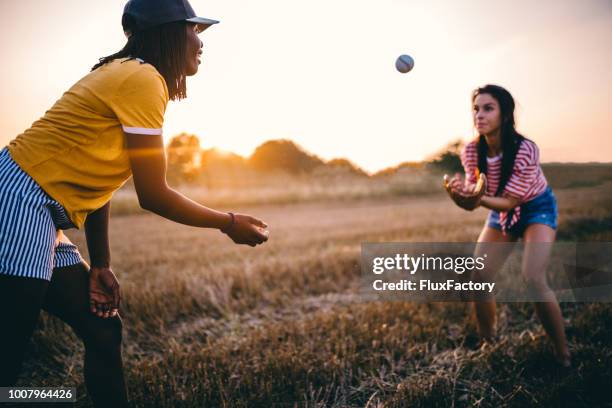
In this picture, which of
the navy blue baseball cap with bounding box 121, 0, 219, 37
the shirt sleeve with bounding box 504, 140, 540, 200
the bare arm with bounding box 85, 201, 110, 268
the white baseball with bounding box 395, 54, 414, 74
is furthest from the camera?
the white baseball with bounding box 395, 54, 414, 74

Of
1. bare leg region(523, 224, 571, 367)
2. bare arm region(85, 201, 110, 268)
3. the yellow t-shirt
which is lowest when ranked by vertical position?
bare leg region(523, 224, 571, 367)

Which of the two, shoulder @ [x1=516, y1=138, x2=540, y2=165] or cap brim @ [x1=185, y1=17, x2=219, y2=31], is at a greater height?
cap brim @ [x1=185, y1=17, x2=219, y2=31]

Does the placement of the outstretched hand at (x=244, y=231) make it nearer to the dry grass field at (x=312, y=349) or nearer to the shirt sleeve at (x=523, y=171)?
the dry grass field at (x=312, y=349)

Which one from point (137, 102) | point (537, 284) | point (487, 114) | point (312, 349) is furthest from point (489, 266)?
point (137, 102)

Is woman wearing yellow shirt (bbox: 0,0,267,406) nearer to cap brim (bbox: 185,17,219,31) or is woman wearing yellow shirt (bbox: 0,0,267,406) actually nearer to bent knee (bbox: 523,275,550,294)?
cap brim (bbox: 185,17,219,31)

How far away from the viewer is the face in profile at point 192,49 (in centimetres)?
189

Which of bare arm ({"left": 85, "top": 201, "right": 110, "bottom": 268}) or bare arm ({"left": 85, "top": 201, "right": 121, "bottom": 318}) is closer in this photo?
bare arm ({"left": 85, "top": 201, "right": 121, "bottom": 318})

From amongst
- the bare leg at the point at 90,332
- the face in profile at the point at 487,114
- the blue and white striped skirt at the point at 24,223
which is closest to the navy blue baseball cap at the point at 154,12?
the blue and white striped skirt at the point at 24,223

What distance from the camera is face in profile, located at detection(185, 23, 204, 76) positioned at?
6.20ft

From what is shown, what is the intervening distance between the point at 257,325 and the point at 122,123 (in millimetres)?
3005

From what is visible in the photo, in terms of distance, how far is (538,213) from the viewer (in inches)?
134

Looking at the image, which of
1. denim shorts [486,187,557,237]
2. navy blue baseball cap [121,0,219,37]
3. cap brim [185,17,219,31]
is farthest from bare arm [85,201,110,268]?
denim shorts [486,187,557,237]

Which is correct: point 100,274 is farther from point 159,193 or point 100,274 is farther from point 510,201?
point 510,201

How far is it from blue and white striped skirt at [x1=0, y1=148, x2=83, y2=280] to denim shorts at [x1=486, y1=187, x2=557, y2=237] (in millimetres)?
3507
